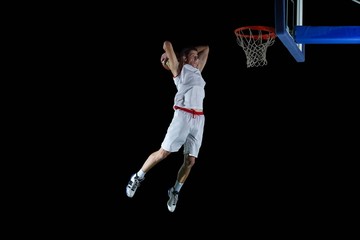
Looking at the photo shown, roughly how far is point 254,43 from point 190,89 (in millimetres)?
800

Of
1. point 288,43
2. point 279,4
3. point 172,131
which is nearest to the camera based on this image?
point 279,4

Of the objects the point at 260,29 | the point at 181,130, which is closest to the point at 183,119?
the point at 181,130

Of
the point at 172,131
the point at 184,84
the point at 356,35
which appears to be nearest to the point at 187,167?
the point at 172,131

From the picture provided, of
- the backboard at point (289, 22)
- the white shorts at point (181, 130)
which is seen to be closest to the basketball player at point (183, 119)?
the white shorts at point (181, 130)

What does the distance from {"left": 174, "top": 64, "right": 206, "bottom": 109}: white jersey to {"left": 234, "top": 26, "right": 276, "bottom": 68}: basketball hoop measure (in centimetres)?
55

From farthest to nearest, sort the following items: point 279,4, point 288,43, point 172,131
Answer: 1. point 172,131
2. point 288,43
3. point 279,4

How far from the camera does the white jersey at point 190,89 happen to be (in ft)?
18.4

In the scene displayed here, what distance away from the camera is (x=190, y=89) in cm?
559

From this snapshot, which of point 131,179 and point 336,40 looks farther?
point 131,179

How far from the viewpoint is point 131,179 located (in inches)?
229

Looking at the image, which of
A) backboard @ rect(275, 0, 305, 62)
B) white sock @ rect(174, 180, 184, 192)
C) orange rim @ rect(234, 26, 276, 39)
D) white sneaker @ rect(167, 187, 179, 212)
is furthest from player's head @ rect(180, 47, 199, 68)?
white sneaker @ rect(167, 187, 179, 212)

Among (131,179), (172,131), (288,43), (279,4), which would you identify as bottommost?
(131,179)

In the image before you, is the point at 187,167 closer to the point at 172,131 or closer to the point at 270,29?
the point at 172,131

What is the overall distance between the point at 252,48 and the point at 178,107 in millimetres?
965
